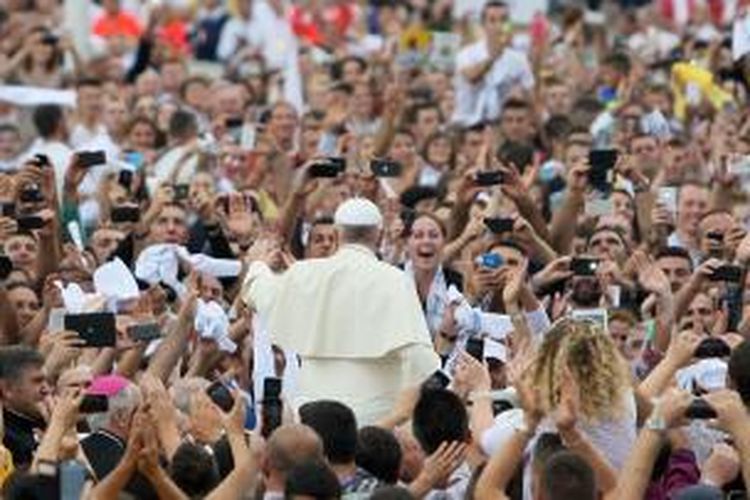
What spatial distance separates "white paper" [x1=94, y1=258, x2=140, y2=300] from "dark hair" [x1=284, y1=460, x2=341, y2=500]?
4.67m

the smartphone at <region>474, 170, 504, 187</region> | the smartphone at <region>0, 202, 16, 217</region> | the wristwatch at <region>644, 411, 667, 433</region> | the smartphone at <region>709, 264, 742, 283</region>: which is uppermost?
the smartphone at <region>474, 170, 504, 187</region>

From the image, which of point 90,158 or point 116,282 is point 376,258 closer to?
point 116,282

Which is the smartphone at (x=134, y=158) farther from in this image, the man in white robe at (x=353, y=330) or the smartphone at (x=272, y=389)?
the smartphone at (x=272, y=389)

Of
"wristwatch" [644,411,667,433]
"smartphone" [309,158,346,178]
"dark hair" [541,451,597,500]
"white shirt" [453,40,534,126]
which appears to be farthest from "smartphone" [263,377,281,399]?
"white shirt" [453,40,534,126]

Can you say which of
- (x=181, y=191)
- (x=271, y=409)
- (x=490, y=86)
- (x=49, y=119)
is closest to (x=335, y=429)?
(x=271, y=409)

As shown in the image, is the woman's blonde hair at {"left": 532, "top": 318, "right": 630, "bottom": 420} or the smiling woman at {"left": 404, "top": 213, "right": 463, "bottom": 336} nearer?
the woman's blonde hair at {"left": 532, "top": 318, "right": 630, "bottom": 420}

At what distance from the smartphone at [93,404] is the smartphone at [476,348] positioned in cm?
→ 242

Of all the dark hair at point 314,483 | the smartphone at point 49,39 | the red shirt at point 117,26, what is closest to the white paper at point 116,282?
the dark hair at point 314,483

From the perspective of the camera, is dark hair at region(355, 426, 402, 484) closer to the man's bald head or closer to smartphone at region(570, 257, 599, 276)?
the man's bald head

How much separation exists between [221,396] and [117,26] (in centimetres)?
1666

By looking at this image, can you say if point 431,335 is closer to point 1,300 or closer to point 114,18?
point 1,300

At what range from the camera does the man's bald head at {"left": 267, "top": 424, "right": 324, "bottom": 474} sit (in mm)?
Answer: 12875

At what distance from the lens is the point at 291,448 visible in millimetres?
12922

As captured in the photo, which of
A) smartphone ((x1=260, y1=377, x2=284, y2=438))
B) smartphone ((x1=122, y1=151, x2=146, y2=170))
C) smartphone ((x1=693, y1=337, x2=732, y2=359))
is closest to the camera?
smartphone ((x1=260, y1=377, x2=284, y2=438))
